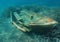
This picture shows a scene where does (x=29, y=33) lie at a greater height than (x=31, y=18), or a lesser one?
lesser

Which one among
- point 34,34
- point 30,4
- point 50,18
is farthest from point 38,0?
point 34,34

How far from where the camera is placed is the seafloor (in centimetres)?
228

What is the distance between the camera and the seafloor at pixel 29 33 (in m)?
2.28

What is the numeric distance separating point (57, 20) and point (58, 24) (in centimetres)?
5

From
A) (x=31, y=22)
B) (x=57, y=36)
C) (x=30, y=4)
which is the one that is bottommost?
(x=57, y=36)

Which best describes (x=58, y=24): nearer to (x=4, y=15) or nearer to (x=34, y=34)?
(x=34, y=34)

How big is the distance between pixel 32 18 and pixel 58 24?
0.30 metres

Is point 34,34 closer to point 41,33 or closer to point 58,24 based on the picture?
point 41,33

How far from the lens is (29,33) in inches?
91.0

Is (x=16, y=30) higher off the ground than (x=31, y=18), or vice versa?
(x=31, y=18)

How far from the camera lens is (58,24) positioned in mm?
2273

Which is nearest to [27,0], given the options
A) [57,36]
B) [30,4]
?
[30,4]

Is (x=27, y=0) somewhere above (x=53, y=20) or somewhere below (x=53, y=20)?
above

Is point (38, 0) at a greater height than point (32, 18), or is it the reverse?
point (38, 0)
